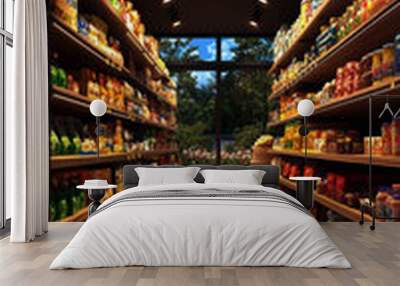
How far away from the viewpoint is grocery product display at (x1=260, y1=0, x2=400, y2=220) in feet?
12.6

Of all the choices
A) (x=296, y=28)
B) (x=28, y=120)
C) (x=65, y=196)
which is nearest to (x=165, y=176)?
(x=65, y=196)

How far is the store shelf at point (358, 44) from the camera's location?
3580mm

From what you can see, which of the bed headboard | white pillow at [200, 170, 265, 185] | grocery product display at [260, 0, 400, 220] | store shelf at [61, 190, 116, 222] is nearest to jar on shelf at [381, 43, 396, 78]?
grocery product display at [260, 0, 400, 220]

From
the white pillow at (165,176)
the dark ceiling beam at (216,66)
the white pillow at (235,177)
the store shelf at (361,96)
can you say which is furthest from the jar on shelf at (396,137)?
the dark ceiling beam at (216,66)

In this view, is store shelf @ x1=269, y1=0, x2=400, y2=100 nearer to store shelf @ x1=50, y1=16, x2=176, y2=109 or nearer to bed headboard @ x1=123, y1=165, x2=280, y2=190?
bed headboard @ x1=123, y1=165, x2=280, y2=190

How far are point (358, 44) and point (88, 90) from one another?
249 cm

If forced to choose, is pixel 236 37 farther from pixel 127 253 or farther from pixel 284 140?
pixel 127 253

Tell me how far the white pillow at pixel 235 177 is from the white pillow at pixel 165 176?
17cm

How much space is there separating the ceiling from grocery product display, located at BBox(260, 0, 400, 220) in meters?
0.57

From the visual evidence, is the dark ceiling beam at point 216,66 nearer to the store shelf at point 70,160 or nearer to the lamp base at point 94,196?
the store shelf at point 70,160

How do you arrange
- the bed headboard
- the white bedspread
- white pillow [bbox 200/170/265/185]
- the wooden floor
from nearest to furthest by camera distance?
1. the wooden floor
2. the white bedspread
3. white pillow [bbox 200/170/265/185]
4. the bed headboard

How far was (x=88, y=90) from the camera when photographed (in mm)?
4910

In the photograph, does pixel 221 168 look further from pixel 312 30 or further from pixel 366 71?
pixel 312 30

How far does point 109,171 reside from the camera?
6.20 meters
